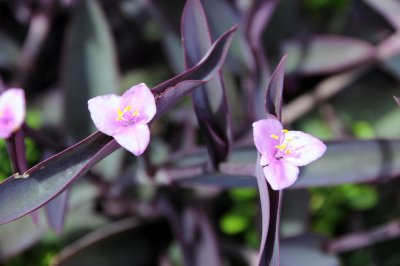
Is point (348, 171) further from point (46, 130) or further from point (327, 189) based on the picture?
point (46, 130)

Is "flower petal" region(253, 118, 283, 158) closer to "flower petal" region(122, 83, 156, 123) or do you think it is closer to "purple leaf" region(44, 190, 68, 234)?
"flower petal" region(122, 83, 156, 123)

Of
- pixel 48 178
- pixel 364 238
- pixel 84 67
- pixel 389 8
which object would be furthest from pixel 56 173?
pixel 389 8

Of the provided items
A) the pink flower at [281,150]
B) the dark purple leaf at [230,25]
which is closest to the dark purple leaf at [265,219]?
the pink flower at [281,150]

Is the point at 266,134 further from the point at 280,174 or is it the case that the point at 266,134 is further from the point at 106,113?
the point at 106,113

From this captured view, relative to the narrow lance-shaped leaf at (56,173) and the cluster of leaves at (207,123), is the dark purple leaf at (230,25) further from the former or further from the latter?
the narrow lance-shaped leaf at (56,173)

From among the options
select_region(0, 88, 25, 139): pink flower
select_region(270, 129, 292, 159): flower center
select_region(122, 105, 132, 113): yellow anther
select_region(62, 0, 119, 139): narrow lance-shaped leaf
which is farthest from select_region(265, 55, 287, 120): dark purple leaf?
select_region(62, 0, 119, 139): narrow lance-shaped leaf

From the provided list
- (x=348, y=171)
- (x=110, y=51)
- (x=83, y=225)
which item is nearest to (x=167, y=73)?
(x=110, y=51)
